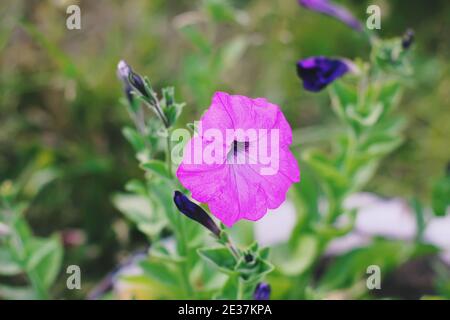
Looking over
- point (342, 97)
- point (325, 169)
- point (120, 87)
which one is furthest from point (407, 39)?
point (120, 87)

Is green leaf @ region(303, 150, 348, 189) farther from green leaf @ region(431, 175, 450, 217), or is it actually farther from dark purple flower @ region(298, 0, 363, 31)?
dark purple flower @ region(298, 0, 363, 31)

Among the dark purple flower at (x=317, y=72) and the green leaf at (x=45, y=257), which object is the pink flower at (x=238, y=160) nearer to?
the dark purple flower at (x=317, y=72)

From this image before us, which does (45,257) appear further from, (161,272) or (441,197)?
(441,197)

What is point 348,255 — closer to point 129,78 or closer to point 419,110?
point 129,78

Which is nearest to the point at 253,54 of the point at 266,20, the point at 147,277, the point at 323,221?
the point at 266,20

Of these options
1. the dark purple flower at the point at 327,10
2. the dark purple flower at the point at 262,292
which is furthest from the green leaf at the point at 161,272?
the dark purple flower at the point at 327,10
